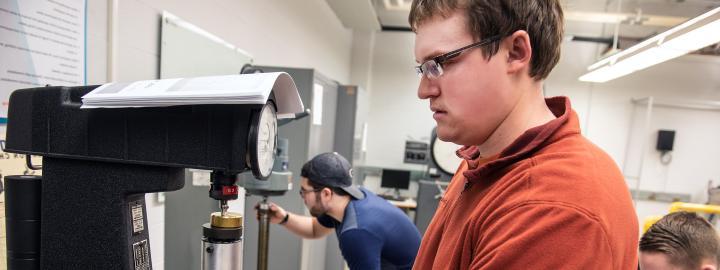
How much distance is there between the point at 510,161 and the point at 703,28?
1940 mm

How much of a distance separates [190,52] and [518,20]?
1280 mm

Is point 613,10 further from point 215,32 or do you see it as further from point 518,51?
point 518,51

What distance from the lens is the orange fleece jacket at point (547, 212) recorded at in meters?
0.46

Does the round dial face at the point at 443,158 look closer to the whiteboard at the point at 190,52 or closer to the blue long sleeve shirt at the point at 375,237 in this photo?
the blue long sleeve shirt at the point at 375,237

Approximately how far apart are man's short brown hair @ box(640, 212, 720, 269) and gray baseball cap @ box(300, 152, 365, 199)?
3.43 ft

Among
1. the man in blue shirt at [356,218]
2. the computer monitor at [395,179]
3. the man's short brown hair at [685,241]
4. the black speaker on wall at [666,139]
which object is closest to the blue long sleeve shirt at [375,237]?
the man in blue shirt at [356,218]

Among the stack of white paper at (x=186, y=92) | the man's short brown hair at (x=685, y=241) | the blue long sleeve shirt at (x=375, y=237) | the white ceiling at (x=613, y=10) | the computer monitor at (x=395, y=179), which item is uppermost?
the white ceiling at (x=613, y=10)

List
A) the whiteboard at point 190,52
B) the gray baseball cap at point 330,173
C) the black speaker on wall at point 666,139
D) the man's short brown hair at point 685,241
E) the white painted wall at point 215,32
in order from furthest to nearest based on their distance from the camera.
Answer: the black speaker on wall at point 666,139 < the gray baseball cap at point 330,173 < the whiteboard at point 190,52 < the man's short brown hair at point 685,241 < the white painted wall at point 215,32

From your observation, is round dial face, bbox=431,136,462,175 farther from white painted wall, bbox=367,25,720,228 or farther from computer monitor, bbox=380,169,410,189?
white painted wall, bbox=367,25,720,228

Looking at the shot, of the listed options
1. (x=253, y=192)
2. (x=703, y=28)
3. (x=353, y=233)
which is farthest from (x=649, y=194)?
(x=253, y=192)

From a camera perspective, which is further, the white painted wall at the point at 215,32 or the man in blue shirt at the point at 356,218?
the man in blue shirt at the point at 356,218

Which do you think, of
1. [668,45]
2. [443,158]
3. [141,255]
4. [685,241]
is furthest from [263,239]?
[668,45]

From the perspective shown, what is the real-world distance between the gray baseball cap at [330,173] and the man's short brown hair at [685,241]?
1045mm

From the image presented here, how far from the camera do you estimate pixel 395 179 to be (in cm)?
436
